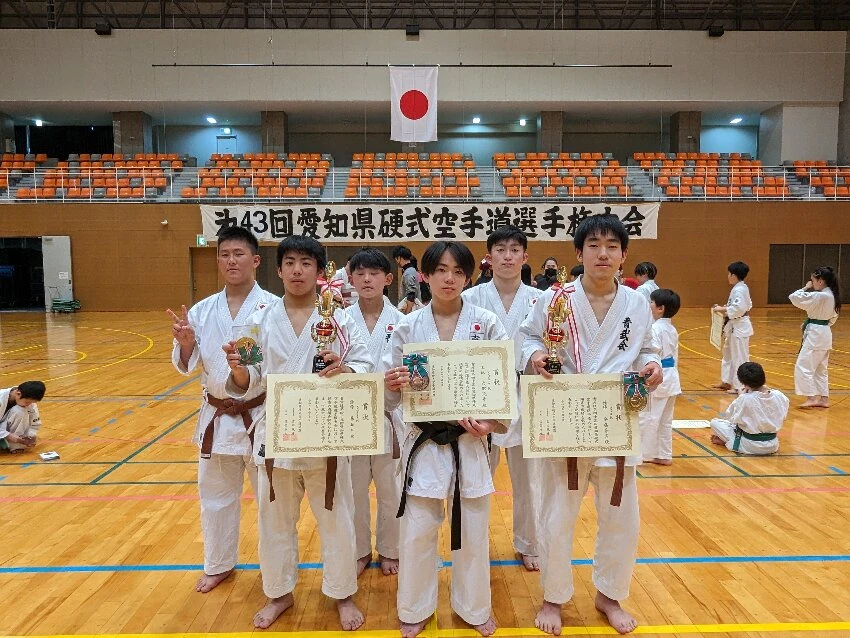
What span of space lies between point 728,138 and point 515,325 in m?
23.2

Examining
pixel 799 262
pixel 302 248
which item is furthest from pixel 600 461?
pixel 799 262

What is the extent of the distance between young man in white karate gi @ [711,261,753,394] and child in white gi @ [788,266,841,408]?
0.57 m

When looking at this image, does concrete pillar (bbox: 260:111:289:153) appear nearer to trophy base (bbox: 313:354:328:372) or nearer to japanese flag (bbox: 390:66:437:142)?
japanese flag (bbox: 390:66:437:142)

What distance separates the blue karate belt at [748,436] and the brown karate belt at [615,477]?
129 inches

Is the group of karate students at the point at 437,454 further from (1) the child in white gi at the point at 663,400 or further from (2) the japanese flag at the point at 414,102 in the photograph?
(2) the japanese flag at the point at 414,102

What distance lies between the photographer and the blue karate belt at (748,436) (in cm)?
538

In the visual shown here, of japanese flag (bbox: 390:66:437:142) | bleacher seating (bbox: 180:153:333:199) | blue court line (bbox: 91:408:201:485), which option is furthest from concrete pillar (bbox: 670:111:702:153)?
blue court line (bbox: 91:408:201:485)

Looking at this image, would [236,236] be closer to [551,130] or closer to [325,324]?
[325,324]

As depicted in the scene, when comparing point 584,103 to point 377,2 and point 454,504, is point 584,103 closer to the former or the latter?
point 377,2

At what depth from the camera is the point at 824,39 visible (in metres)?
19.3

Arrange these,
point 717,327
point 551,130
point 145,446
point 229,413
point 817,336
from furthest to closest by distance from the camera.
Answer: point 551,130 → point 717,327 → point 817,336 → point 145,446 → point 229,413

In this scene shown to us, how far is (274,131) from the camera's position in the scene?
20938 millimetres

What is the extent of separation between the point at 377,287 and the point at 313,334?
0.93 metres

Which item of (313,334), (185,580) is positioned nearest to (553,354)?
(313,334)
